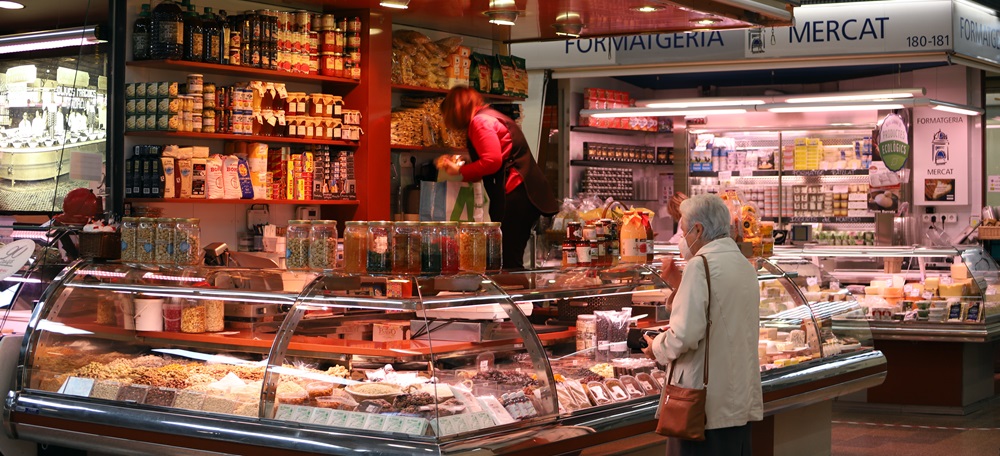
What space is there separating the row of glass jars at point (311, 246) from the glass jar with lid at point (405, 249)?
0.32 m

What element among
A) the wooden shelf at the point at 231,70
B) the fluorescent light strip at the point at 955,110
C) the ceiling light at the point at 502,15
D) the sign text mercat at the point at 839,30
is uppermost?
the sign text mercat at the point at 839,30

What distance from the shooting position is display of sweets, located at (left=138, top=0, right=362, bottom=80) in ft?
19.5

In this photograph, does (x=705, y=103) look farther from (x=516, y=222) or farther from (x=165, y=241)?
(x=165, y=241)

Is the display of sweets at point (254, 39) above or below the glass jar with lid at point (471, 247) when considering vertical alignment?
above

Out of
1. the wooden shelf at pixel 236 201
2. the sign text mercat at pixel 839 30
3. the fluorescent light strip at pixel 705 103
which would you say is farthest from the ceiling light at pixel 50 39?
the fluorescent light strip at pixel 705 103

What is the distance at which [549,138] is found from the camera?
12.1 metres

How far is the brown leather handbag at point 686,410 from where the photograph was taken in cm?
402

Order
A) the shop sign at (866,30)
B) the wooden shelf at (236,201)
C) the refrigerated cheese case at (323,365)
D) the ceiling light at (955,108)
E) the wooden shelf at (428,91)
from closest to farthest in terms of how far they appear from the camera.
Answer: the refrigerated cheese case at (323,365)
the wooden shelf at (236,201)
the wooden shelf at (428,91)
the shop sign at (866,30)
the ceiling light at (955,108)

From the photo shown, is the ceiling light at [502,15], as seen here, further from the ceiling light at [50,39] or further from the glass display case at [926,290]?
the glass display case at [926,290]

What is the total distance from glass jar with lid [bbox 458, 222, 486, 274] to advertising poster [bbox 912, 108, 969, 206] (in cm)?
939

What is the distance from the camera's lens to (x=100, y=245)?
16.3 feet

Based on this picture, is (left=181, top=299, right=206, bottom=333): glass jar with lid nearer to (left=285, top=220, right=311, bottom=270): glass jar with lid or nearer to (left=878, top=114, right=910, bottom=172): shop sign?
(left=285, top=220, right=311, bottom=270): glass jar with lid

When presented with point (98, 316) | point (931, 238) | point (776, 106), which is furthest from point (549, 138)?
point (98, 316)

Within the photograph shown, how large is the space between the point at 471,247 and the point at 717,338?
101cm
